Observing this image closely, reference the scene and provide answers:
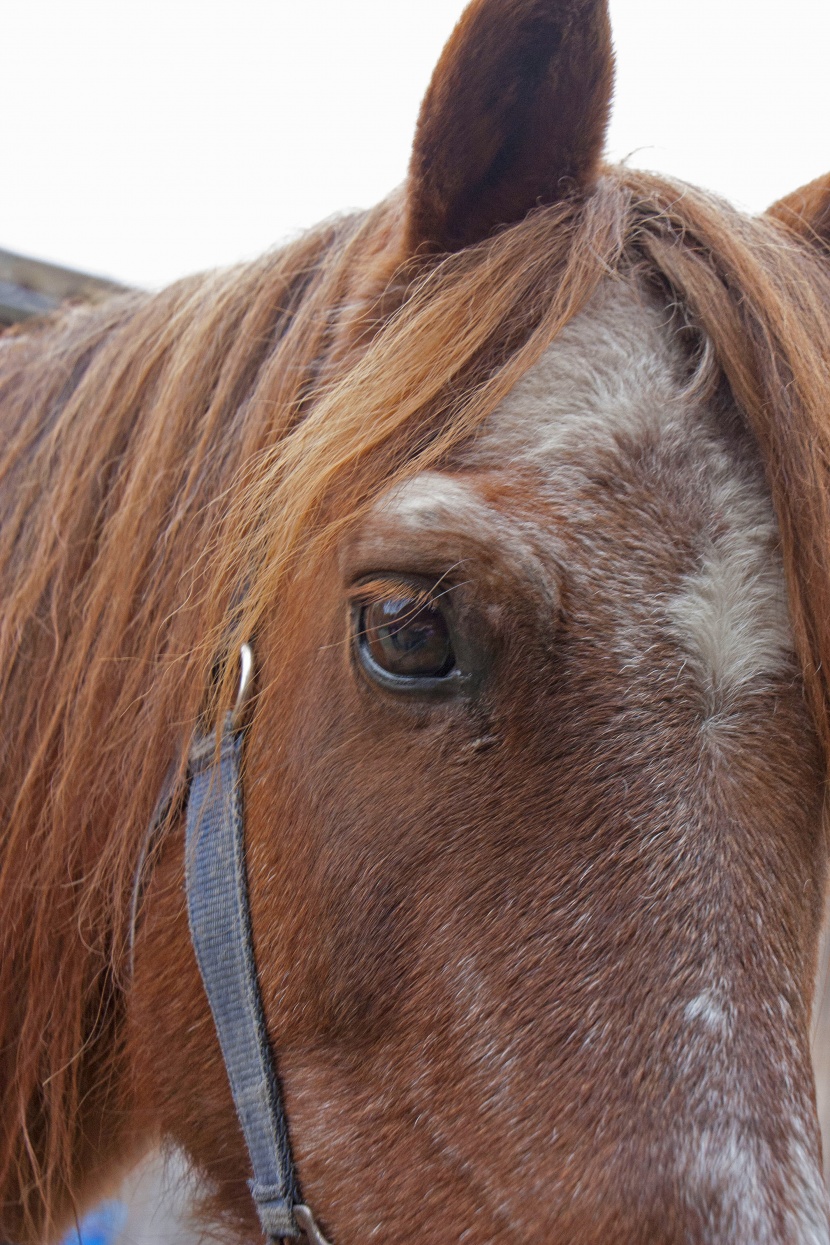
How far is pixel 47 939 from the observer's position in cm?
133

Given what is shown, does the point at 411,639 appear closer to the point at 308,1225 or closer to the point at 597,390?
the point at 597,390

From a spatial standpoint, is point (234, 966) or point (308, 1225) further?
point (234, 966)

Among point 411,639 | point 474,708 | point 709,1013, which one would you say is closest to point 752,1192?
point 709,1013

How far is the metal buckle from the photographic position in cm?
101

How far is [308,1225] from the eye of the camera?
3.36ft

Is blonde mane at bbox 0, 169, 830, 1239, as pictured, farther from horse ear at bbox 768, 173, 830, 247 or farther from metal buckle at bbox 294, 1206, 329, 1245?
metal buckle at bbox 294, 1206, 329, 1245

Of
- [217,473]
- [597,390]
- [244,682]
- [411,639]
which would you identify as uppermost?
[597,390]

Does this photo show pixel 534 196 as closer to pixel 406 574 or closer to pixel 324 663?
pixel 406 574

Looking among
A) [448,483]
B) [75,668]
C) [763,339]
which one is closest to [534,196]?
[763,339]

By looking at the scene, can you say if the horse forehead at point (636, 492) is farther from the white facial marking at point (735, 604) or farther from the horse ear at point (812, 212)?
the horse ear at point (812, 212)

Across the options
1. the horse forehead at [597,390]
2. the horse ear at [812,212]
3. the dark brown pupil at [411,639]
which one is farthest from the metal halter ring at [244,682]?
the horse ear at [812,212]

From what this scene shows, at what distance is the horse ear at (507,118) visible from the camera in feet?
A: 3.53

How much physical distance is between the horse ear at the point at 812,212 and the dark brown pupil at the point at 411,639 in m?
0.86

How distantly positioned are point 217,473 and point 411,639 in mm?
524
